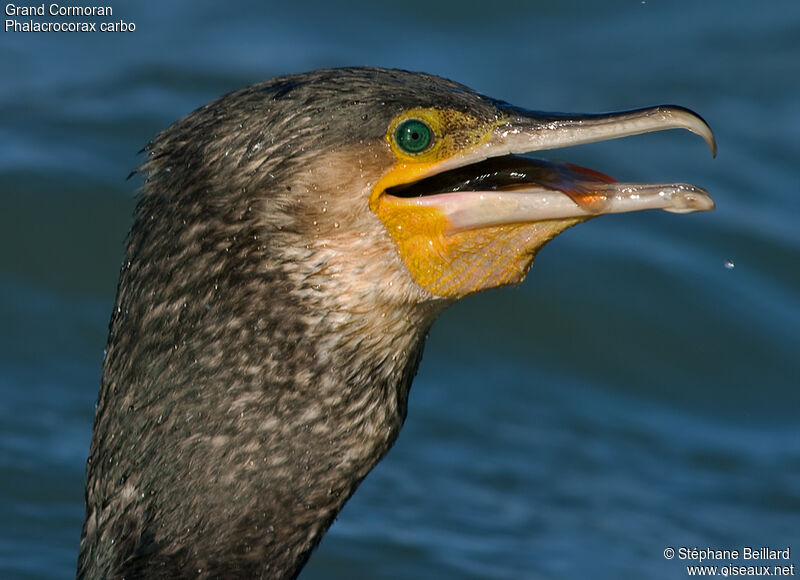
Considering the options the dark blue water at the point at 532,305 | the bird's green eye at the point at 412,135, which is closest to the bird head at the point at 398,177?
the bird's green eye at the point at 412,135

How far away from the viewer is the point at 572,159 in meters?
8.49

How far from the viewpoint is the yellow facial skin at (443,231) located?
3801mm

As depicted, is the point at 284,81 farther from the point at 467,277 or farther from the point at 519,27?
the point at 519,27

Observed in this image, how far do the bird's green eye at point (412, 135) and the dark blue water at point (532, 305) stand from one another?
3.05 meters

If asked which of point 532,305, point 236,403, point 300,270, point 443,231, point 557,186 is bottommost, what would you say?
point 236,403

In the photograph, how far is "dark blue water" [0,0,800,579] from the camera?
680 cm

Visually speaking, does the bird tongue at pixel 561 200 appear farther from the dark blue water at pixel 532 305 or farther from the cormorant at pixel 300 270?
the dark blue water at pixel 532 305

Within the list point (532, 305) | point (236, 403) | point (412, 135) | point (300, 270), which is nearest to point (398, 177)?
point (412, 135)

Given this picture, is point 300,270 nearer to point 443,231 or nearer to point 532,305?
point 443,231

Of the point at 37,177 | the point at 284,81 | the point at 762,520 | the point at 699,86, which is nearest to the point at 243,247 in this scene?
the point at 284,81

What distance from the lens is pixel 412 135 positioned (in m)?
3.80

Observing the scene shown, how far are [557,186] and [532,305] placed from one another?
4.09m

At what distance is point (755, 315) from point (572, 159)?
135 centimetres

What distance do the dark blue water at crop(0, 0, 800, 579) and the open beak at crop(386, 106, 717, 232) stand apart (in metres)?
2.95
